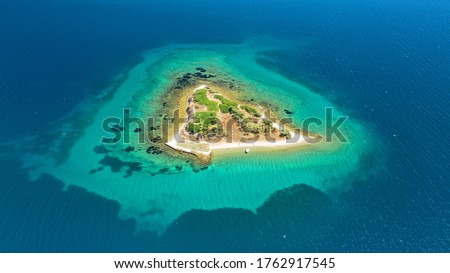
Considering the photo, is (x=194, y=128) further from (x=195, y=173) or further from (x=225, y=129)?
(x=195, y=173)

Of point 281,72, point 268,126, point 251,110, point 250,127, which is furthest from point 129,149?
point 281,72

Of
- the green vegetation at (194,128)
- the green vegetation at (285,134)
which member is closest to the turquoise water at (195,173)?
the green vegetation at (285,134)

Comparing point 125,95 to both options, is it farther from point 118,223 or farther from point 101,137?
point 118,223

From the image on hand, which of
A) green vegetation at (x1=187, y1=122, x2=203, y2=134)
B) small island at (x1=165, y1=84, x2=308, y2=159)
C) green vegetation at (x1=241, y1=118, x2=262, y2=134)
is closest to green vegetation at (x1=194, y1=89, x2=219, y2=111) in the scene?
small island at (x1=165, y1=84, x2=308, y2=159)

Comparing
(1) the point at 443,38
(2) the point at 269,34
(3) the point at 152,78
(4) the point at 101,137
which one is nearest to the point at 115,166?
(4) the point at 101,137

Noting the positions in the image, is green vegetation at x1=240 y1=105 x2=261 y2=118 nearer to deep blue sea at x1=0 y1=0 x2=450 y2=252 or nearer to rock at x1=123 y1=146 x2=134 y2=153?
deep blue sea at x1=0 y1=0 x2=450 y2=252

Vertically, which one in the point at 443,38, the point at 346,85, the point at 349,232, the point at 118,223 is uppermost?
the point at 443,38

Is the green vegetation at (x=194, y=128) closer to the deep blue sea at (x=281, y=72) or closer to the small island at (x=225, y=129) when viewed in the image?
the small island at (x=225, y=129)
